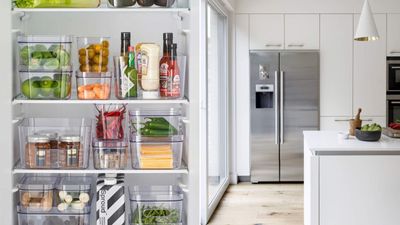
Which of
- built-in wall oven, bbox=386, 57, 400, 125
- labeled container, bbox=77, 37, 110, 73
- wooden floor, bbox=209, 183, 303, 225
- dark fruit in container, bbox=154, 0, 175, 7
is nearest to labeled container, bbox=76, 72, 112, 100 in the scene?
labeled container, bbox=77, 37, 110, 73

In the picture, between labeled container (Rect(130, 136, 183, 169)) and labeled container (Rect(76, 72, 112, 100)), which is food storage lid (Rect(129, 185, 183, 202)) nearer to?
labeled container (Rect(130, 136, 183, 169))

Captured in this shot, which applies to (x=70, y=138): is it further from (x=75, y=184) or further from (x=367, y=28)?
(x=367, y=28)

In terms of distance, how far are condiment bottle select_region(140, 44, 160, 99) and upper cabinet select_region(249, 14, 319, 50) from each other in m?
4.49

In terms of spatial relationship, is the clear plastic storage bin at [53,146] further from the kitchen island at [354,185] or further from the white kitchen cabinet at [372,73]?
the white kitchen cabinet at [372,73]

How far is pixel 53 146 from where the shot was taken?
299cm

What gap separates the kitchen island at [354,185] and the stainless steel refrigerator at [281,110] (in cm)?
305

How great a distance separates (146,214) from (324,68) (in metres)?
4.72

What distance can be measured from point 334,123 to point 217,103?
1488 millimetres

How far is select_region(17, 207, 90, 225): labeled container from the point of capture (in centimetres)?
300

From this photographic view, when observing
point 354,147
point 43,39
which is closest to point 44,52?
point 43,39

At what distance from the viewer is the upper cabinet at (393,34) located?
7.27 metres

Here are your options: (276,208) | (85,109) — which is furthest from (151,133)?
(276,208)

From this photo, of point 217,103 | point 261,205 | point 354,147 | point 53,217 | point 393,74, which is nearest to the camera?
point 53,217

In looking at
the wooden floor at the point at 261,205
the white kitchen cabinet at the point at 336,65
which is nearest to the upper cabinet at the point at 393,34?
the white kitchen cabinet at the point at 336,65
